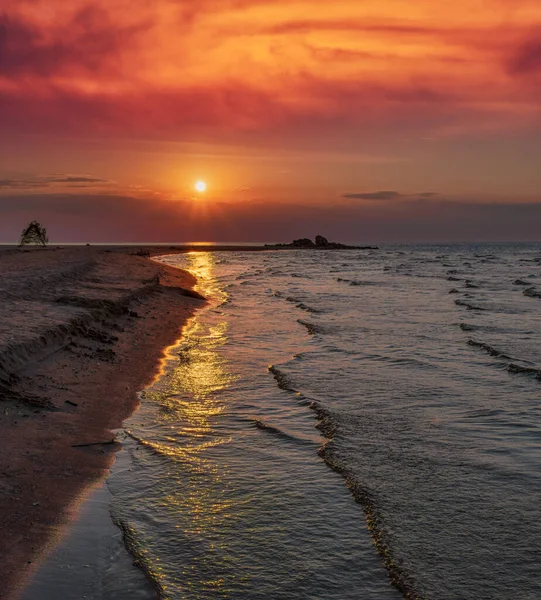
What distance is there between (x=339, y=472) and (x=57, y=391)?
6.20 meters

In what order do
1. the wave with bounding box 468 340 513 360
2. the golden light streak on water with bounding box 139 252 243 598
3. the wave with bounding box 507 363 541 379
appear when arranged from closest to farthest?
the golden light streak on water with bounding box 139 252 243 598
the wave with bounding box 507 363 541 379
the wave with bounding box 468 340 513 360

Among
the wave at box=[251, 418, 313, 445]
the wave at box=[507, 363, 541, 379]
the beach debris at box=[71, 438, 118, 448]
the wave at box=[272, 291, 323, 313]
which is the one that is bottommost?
the wave at box=[251, 418, 313, 445]

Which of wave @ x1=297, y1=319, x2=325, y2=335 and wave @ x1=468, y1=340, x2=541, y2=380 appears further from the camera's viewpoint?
wave @ x1=297, y1=319, x2=325, y2=335

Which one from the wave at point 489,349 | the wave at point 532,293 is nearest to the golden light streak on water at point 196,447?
the wave at point 489,349

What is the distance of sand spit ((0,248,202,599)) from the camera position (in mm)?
7273

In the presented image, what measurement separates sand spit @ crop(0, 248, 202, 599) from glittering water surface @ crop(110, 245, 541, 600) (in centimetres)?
63

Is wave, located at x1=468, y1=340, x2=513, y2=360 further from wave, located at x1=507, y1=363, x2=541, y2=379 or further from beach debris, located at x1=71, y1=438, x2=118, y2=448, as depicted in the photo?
beach debris, located at x1=71, y1=438, x2=118, y2=448

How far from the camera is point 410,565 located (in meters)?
6.49

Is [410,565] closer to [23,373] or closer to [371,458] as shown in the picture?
[371,458]

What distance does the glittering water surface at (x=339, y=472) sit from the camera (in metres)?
6.37

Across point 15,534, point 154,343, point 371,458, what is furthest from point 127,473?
point 154,343

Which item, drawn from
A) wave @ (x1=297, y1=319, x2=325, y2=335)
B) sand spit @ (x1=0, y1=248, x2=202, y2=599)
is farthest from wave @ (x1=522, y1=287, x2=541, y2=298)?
sand spit @ (x1=0, y1=248, x2=202, y2=599)

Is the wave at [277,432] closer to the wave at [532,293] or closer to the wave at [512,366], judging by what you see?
the wave at [512,366]

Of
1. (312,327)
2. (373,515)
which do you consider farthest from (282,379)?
(312,327)
